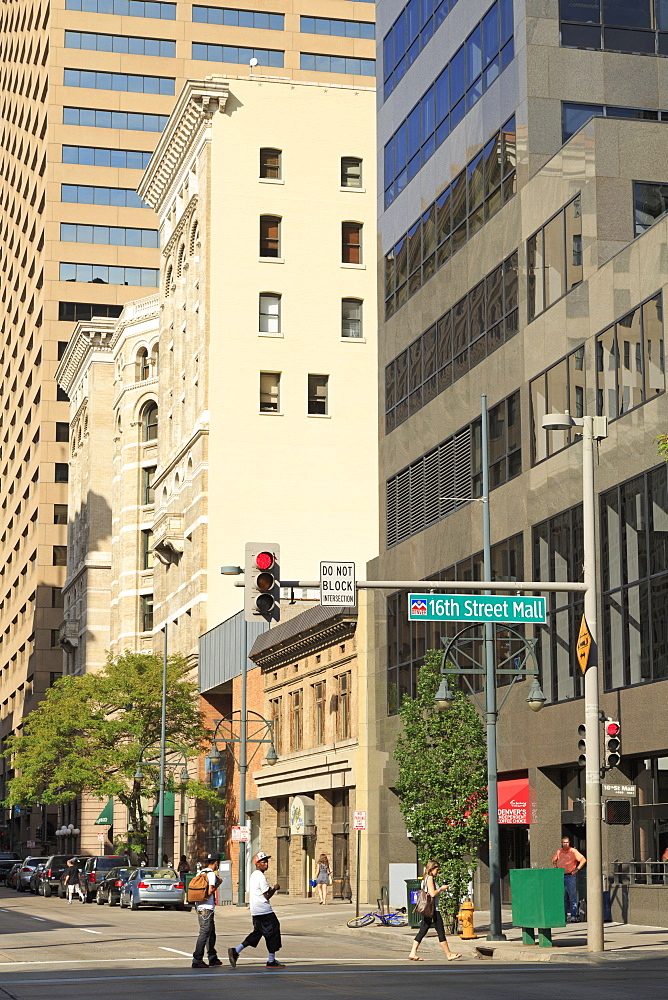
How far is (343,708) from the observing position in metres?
51.8

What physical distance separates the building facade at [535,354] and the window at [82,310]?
238 feet

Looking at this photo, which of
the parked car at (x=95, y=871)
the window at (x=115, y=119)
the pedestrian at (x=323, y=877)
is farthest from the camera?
the window at (x=115, y=119)

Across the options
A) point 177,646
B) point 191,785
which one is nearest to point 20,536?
point 177,646

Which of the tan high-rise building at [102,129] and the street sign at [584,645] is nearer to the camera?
the street sign at [584,645]

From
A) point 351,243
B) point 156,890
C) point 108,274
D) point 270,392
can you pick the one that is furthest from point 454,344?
point 108,274

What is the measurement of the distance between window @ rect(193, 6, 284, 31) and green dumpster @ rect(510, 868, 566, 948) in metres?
104

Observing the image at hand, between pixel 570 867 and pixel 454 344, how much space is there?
18.3 metres

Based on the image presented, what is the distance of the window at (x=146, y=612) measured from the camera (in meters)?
91.5

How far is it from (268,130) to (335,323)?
33.5 ft

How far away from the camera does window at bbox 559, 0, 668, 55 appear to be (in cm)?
4047

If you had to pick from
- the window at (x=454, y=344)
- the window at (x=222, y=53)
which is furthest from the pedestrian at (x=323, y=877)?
the window at (x=222, y=53)

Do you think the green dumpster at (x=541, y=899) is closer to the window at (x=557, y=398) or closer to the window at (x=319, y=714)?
the window at (x=557, y=398)

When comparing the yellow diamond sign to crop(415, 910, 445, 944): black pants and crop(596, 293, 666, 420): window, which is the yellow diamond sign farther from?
crop(596, 293, 666, 420): window

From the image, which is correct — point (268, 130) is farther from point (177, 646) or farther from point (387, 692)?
point (387, 692)
